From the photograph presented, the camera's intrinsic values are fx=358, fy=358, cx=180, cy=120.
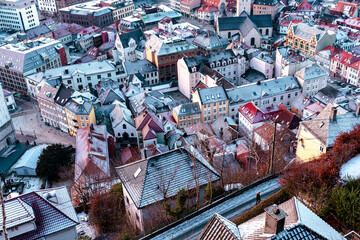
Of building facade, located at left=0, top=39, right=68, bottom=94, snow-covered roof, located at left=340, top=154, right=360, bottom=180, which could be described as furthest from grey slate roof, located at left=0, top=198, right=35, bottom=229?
building facade, located at left=0, top=39, right=68, bottom=94

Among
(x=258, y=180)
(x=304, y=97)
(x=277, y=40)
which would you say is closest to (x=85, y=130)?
(x=258, y=180)

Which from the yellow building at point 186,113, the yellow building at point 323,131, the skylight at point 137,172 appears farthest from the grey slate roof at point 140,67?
the skylight at point 137,172

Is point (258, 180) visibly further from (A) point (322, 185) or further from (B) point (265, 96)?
(B) point (265, 96)

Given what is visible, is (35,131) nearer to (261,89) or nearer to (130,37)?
(130,37)

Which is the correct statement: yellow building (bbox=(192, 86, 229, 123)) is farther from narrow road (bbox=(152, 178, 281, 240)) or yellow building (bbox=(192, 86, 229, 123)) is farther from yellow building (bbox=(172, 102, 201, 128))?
narrow road (bbox=(152, 178, 281, 240))

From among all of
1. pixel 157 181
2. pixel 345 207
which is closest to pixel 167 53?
pixel 157 181

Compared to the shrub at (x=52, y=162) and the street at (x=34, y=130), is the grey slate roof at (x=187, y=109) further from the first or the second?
the shrub at (x=52, y=162)
